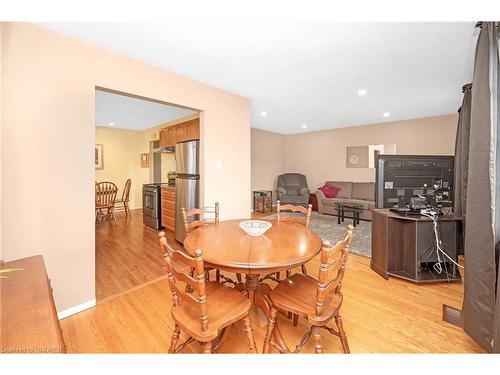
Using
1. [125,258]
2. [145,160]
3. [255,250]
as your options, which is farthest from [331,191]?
[145,160]

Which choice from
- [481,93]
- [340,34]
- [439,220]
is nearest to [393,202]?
[439,220]

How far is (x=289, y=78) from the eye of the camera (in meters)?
2.75

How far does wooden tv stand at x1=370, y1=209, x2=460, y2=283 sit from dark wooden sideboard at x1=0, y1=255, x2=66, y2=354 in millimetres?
2826

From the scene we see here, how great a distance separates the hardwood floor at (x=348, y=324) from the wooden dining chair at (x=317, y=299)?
0.24 meters

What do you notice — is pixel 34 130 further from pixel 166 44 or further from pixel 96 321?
pixel 96 321

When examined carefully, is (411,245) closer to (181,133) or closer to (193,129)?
(193,129)

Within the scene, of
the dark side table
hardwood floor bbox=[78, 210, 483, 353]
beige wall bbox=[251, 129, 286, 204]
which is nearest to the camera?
hardwood floor bbox=[78, 210, 483, 353]

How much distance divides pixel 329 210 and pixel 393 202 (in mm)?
3518

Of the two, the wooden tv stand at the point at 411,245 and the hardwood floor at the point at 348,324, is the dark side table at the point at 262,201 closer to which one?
the wooden tv stand at the point at 411,245

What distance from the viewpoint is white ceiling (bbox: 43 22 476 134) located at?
1758 mm

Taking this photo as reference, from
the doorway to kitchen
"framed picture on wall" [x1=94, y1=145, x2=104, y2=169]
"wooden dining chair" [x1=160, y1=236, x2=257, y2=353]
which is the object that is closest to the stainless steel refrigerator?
the doorway to kitchen

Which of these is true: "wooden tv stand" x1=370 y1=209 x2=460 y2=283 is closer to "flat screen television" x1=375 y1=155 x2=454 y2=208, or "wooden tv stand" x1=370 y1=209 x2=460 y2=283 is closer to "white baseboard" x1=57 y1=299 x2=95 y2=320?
"flat screen television" x1=375 y1=155 x2=454 y2=208
